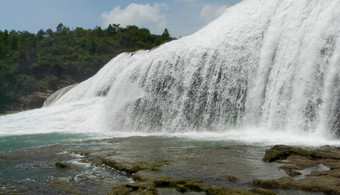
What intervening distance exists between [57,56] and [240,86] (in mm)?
57645

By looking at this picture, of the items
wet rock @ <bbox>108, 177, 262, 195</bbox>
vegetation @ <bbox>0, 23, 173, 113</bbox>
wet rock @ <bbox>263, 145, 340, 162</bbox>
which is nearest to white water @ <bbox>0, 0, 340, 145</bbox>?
wet rock @ <bbox>263, 145, 340, 162</bbox>

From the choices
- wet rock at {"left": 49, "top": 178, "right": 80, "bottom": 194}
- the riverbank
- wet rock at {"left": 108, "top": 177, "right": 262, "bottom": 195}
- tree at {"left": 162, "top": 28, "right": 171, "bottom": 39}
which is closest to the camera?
wet rock at {"left": 108, "top": 177, "right": 262, "bottom": 195}

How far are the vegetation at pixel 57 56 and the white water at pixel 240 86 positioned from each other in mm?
27437

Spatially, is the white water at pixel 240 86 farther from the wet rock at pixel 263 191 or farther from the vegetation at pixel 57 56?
the vegetation at pixel 57 56

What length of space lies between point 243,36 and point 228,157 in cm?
992

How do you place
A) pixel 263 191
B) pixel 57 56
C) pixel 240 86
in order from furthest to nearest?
pixel 57 56
pixel 240 86
pixel 263 191

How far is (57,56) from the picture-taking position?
2606 inches

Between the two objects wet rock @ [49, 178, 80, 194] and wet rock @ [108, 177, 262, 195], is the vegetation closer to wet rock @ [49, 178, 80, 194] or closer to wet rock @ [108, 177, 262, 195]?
wet rock @ [49, 178, 80, 194]

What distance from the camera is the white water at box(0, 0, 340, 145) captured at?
12211 millimetres

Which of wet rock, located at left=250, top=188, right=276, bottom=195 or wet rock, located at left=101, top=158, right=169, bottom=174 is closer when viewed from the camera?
wet rock, located at left=250, top=188, right=276, bottom=195

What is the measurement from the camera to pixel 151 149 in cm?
1008

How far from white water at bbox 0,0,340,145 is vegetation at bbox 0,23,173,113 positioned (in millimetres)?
27437

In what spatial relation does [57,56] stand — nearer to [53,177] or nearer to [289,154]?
[53,177]

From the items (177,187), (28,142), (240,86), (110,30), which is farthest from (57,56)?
(177,187)
